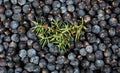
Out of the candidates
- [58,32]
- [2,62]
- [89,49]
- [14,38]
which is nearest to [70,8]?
[58,32]

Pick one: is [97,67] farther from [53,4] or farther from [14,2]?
[14,2]

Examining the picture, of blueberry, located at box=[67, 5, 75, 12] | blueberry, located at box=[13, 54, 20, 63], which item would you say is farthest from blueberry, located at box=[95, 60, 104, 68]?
blueberry, located at box=[13, 54, 20, 63]

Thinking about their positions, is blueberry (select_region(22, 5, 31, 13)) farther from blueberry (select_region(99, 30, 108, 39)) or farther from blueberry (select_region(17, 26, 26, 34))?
blueberry (select_region(99, 30, 108, 39))

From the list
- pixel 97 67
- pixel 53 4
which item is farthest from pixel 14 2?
pixel 97 67

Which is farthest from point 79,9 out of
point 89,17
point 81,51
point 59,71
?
point 59,71

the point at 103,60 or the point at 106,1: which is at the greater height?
the point at 106,1

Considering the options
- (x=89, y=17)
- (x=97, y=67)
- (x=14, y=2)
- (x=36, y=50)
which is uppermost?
(x=14, y=2)

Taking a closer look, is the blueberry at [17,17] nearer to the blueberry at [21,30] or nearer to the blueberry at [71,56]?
the blueberry at [21,30]

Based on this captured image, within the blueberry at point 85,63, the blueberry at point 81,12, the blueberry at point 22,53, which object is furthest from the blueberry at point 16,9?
the blueberry at point 85,63
